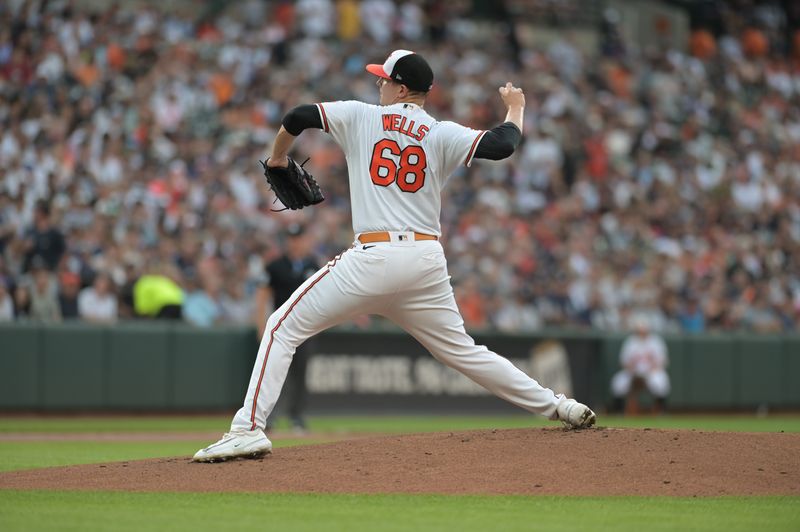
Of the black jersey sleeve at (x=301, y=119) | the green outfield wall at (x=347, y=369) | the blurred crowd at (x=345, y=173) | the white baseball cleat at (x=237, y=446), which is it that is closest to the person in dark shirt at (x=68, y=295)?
the blurred crowd at (x=345, y=173)

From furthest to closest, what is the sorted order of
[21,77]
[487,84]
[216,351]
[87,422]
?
[487,84]
[21,77]
[216,351]
[87,422]

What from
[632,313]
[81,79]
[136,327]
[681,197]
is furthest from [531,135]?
[136,327]

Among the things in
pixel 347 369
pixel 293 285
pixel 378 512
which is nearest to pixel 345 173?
pixel 347 369

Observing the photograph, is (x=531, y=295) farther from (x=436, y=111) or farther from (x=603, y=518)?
(x=603, y=518)

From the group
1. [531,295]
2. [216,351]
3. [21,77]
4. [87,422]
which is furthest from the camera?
[531,295]

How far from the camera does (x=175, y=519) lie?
5.44 m

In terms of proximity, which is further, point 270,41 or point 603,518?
point 270,41

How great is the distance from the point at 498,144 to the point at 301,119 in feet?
3.47

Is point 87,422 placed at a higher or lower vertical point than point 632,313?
lower

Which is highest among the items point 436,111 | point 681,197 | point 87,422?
point 436,111

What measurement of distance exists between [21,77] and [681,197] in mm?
11476

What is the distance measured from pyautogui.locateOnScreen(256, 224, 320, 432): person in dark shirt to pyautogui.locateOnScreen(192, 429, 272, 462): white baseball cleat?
206 inches

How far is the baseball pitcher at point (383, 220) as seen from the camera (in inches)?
261

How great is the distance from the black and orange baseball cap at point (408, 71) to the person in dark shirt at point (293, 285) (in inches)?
217
